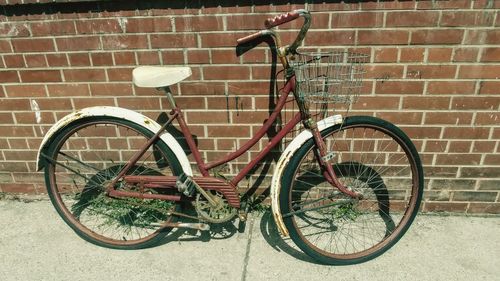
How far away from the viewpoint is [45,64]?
108 inches

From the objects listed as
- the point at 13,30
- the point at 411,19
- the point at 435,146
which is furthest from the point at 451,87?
the point at 13,30

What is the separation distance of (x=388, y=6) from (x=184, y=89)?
1.44 metres

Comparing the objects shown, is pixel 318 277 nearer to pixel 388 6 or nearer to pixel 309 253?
pixel 309 253

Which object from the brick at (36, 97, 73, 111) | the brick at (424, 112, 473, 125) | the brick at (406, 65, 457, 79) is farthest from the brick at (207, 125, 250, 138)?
the brick at (424, 112, 473, 125)

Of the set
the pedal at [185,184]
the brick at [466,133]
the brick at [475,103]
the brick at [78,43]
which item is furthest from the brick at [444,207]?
the brick at [78,43]

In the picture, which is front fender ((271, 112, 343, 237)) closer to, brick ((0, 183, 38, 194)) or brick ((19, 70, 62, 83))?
brick ((19, 70, 62, 83))

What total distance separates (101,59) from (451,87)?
2394mm

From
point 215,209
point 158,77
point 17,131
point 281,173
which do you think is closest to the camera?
point 158,77

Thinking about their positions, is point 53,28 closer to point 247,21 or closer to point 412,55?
point 247,21

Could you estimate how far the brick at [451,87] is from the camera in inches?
102

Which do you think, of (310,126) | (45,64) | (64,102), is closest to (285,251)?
(310,126)

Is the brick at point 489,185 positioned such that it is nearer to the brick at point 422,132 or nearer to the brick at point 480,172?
the brick at point 480,172

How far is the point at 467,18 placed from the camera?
94.2 inches

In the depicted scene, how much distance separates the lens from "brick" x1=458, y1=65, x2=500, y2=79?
253cm
